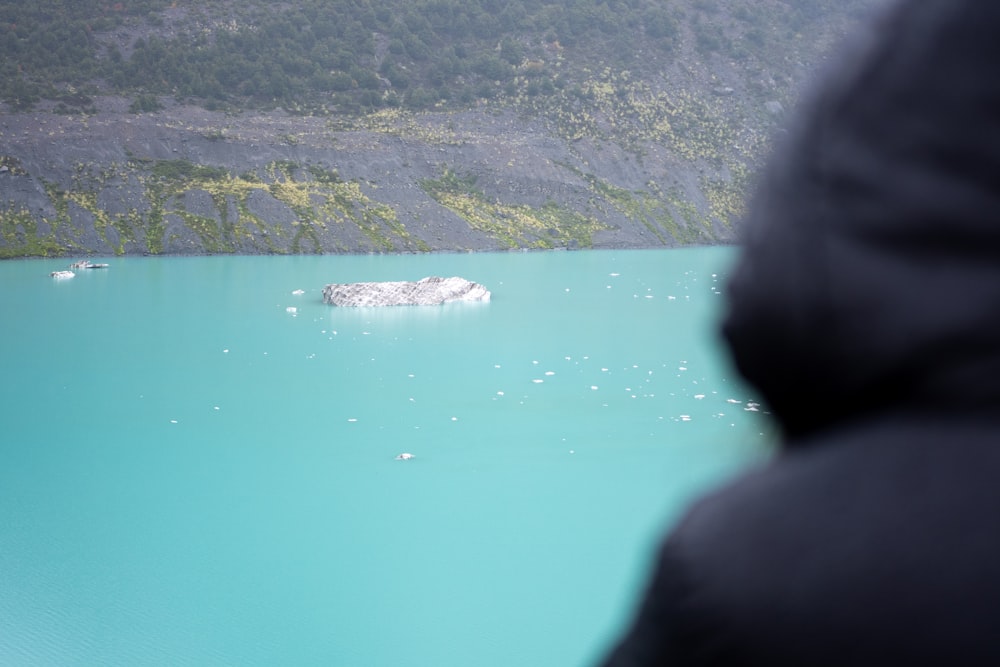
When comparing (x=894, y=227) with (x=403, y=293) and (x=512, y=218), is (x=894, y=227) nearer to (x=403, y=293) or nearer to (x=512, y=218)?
(x=403, y=293)

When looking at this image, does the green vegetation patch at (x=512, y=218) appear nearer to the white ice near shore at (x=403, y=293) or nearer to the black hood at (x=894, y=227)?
the white ice near shore at (x=403, y=293)

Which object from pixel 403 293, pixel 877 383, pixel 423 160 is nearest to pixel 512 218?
pixel 423 160

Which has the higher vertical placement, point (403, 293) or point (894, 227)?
point (894, 227)

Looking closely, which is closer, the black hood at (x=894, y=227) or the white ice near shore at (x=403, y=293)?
the black hood at (x=894, y=227)

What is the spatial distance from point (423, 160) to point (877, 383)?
52.5 metres

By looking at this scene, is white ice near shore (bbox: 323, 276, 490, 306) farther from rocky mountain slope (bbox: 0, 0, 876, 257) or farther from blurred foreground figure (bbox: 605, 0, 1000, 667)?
blurred foreground figure (bbox: 605, 0, 1000, 667)

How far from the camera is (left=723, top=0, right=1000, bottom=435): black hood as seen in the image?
56 centimetres

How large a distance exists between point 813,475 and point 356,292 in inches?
914

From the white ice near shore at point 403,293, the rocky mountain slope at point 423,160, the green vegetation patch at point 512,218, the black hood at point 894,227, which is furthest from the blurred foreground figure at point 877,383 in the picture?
the green vegetation patch at point 512,218

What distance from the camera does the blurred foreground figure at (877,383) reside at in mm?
534

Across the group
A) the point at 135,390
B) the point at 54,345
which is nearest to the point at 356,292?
the point at 54,345

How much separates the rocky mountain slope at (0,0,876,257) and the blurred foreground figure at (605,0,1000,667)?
4002 cm

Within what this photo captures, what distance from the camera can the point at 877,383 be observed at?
0.59 meters

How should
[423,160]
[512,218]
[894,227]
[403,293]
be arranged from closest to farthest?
[894,227], [403,293], [512,218], [423,160]
